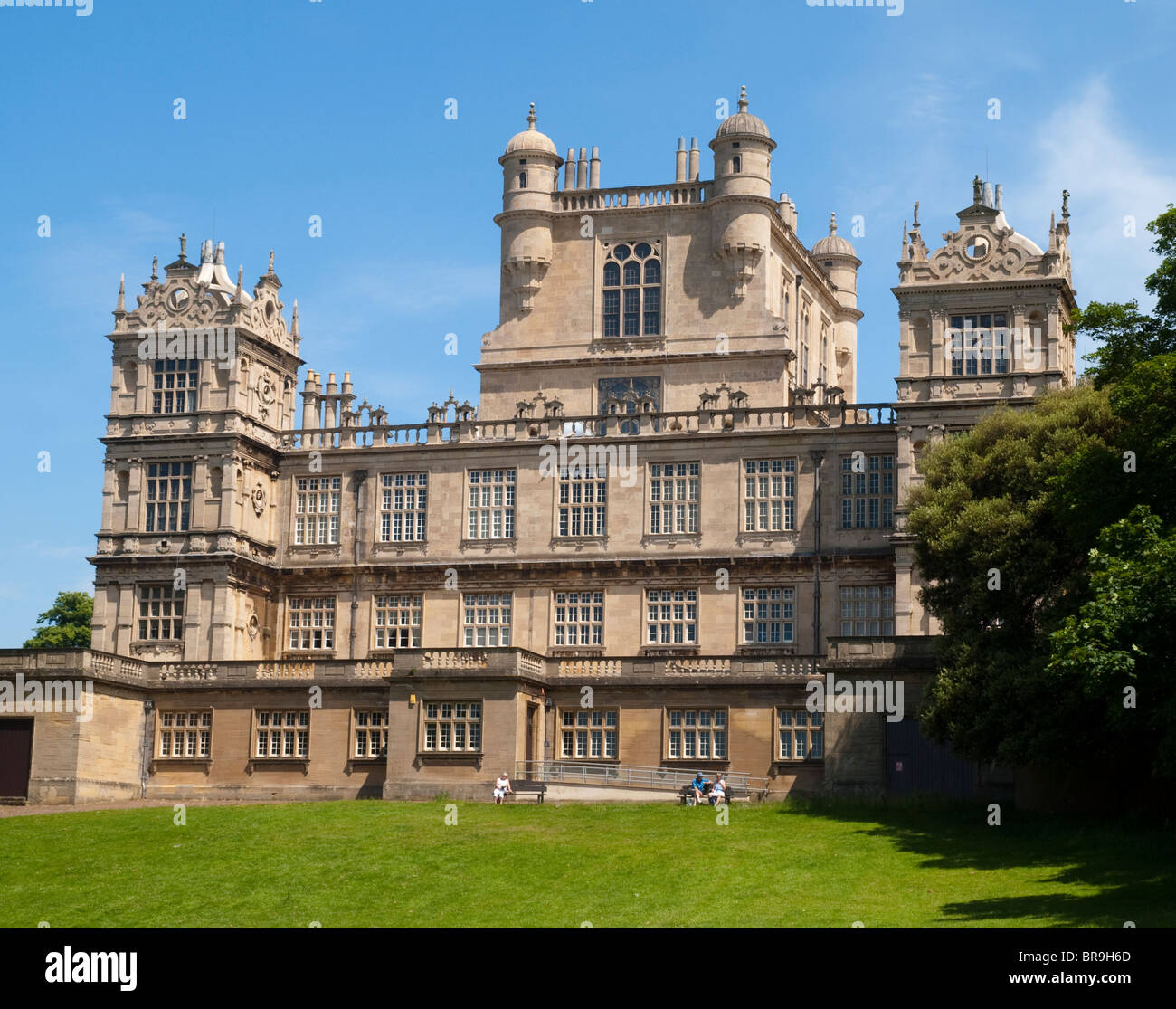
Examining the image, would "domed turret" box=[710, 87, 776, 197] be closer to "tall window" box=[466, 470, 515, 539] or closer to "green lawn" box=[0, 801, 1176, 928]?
"tall window" box=[466, 470, 515, 539]

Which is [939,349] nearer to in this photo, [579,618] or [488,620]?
[579,618]

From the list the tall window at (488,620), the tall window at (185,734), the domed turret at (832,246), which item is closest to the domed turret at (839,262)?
the domed turret at (832,246)

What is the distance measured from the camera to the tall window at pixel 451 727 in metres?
58.4

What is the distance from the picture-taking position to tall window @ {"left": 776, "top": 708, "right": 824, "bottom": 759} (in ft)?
191

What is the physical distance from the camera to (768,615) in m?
66.7

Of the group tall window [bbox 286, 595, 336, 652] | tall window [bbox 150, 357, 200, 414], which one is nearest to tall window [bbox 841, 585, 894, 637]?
tall window [bbox 286, 595, 336, 652]

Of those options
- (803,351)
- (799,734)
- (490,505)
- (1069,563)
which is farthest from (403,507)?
(1069,563)

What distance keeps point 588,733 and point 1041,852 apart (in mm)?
21659

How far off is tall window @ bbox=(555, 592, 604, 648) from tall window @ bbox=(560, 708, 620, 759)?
700cm

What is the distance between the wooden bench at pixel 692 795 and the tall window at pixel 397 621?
1679cm

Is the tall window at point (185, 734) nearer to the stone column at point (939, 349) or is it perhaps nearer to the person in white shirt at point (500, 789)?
the person in white shirt at point (500, 789)
